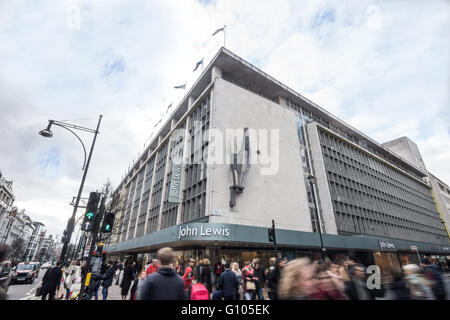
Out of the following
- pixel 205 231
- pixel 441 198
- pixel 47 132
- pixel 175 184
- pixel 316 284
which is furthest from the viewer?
pixel 441 198

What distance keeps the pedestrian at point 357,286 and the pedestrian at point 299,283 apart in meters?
1.80

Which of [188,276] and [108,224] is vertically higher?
[108,224]

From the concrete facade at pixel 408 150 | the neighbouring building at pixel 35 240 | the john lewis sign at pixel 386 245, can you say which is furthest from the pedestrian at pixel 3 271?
the neighbouring building at pixel 35 240

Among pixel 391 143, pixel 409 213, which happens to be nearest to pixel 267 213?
pixel 409 213

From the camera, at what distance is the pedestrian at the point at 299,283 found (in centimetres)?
→ 337

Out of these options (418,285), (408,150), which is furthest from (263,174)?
(408,150)

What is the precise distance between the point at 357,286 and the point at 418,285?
1.14m

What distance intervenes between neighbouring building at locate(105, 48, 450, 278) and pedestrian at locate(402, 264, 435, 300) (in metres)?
12.5

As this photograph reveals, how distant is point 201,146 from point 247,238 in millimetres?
11135

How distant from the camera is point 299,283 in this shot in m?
3.40

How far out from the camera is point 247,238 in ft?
55.3

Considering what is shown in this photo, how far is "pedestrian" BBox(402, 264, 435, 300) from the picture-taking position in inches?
168

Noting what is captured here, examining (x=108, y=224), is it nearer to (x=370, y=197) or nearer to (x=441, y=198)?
(x=370, y=197)
